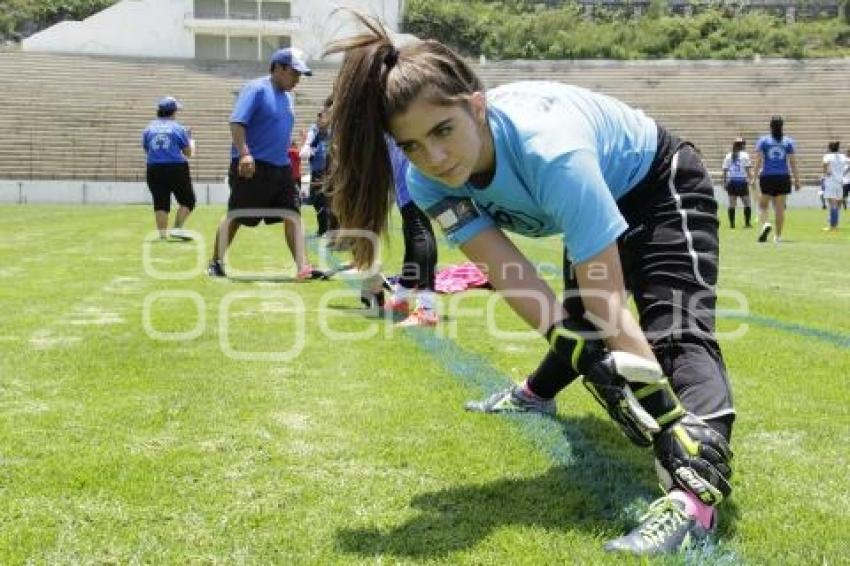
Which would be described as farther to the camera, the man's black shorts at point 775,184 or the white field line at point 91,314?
the man's black shorts at point 775,184

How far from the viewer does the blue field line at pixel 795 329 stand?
5.36 metres

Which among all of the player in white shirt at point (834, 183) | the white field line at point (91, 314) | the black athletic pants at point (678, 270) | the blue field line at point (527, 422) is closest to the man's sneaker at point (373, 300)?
the blue field line at point (527, 422)

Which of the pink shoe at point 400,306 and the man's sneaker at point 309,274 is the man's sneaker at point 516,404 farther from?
the man's sneaker at point 309,274

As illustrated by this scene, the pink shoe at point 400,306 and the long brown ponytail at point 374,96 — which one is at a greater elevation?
the long brown ponytail at point 374,96

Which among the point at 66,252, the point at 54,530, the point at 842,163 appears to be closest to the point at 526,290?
the point at 54,530

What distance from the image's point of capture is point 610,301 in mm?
2406

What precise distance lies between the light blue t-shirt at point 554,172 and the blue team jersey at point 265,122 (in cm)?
559

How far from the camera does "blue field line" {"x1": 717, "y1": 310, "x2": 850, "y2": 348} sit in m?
5.36

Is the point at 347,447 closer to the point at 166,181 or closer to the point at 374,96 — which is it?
the point at 374,96

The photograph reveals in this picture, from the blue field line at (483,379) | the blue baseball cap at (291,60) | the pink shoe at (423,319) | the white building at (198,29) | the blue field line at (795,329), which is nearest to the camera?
the blue field line at (483,379)

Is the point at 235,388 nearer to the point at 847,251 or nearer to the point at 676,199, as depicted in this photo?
the point at 676,199

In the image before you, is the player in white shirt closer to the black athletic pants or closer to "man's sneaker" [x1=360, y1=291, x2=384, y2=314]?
"man's sneaker" [x1=360, y1=291, x2=384, y2=314]

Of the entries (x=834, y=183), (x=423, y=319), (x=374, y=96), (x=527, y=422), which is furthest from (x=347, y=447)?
(x=834, y=183)

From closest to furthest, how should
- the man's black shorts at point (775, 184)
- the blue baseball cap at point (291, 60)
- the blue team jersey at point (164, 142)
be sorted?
the blue baseball cap at point (291, 60) < the blue team jersey at point (164, 142) < the man's black shorts at point (775, 184)
